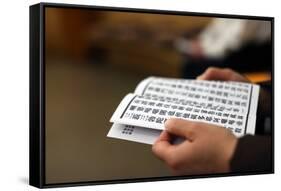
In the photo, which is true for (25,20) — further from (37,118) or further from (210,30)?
(210,30)

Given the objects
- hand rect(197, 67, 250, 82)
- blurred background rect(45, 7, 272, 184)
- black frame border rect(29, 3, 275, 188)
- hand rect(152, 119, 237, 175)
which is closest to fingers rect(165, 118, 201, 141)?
hand rect(152, 119, 237, 175)

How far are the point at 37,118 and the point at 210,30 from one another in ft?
3.77

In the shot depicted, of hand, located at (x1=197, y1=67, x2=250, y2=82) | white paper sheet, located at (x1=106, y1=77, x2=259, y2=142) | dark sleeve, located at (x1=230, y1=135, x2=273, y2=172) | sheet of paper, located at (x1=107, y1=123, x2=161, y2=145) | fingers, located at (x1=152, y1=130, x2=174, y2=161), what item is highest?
hand, located at (x1=197, y1=67, x2=250, y2=82)

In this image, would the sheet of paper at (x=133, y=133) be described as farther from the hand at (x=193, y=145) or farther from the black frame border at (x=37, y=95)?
the black frame border at (x=37, y=95)

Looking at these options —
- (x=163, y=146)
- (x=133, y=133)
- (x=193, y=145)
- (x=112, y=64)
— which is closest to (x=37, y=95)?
(x=133, y=133)

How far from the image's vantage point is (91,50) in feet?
9.41

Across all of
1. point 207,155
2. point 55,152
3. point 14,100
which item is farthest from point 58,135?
point 207,155

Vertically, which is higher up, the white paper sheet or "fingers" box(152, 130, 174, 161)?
the white paper sheet

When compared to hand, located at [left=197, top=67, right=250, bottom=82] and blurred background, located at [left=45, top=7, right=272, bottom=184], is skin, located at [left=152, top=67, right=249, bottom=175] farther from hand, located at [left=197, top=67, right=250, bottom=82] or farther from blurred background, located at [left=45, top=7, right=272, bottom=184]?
hand, located at [left=197, top=67, right=250, bottom=82]

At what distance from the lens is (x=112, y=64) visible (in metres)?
3.17

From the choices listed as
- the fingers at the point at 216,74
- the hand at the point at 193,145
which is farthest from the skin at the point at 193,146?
the fingers at the point at 216,74

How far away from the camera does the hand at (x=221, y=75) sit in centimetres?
288

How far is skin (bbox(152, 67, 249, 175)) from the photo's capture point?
2564 millimetres

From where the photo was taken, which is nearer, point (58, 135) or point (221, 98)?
point (58, 135)
